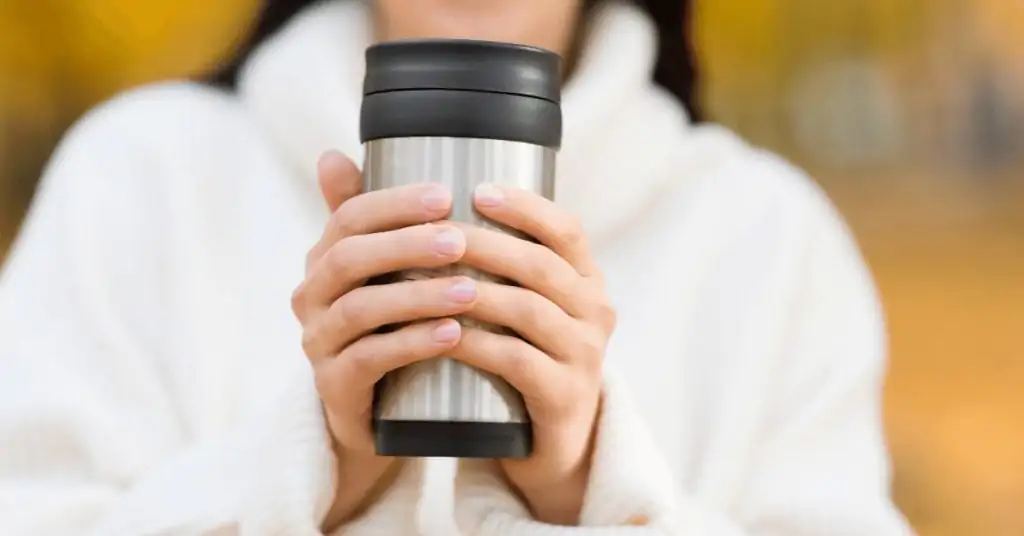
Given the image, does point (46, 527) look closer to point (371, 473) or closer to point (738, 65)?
point (371, 473)

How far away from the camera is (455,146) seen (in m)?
0.35

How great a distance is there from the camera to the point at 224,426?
23.6 inches

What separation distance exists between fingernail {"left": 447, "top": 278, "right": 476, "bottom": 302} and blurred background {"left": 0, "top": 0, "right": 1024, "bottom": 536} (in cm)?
52

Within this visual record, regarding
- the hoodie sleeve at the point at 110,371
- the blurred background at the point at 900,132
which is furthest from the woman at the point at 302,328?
the blurred background at the point at 900,132

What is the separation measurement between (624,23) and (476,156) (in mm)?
374

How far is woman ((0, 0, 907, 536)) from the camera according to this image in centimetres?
46

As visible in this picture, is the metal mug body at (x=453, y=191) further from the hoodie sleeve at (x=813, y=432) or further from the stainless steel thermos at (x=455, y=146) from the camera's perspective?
the hoodie sleeve at (x=813, y=432)

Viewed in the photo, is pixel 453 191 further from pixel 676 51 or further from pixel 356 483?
pixel 676 51

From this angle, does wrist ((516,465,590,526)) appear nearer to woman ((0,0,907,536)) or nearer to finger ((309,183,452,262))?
woman ((0,0,907,536))

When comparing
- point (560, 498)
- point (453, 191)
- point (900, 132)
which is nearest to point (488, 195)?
point (453, 191)

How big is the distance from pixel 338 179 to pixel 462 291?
0.29 feet

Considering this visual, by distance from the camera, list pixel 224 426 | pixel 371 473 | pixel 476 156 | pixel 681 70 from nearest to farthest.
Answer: pixel 476 156 → pixel 371 473 → pixel 224 426 → pixel 681 70

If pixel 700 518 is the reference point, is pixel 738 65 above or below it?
above

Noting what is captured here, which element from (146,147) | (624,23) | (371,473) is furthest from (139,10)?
(371,473)
